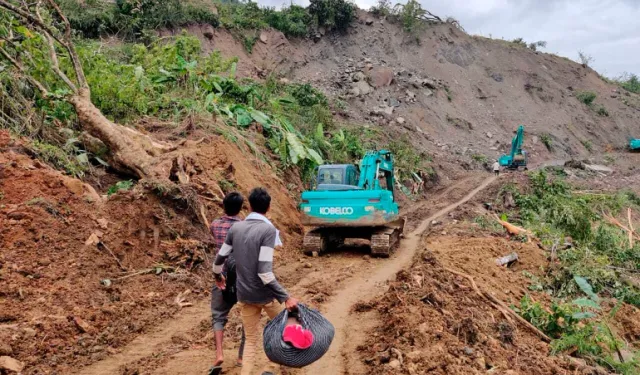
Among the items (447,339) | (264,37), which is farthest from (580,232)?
(264,37)

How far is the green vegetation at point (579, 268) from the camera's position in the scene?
5934 millimetres

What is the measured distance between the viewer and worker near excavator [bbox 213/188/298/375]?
12.6 ft

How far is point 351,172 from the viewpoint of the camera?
1129 centimetres

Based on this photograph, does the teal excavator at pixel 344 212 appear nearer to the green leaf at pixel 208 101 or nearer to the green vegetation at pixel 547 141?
the green leaf at pixel 208 101

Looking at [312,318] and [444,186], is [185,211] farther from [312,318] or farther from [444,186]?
[444,186]

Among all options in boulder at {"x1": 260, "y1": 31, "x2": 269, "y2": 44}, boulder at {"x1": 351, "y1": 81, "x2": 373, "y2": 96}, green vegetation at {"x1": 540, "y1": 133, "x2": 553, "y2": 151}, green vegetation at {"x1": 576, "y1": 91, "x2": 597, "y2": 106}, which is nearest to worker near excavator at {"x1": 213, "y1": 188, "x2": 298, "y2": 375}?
boulder at {"x1": 351, "y1": 81, "x2": 373, "y2": 96}

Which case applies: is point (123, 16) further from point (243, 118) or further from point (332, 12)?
point (332, 12)

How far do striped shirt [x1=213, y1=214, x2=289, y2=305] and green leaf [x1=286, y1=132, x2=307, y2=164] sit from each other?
10146 mm

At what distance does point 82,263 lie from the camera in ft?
21.8

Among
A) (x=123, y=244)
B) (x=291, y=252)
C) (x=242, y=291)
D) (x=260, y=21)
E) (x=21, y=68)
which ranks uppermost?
(x=260, y=21)

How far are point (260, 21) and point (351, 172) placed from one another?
2298cm

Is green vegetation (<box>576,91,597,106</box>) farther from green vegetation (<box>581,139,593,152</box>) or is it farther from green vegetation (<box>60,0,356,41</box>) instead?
green vegetation (<box>60,0,356,41</box>)

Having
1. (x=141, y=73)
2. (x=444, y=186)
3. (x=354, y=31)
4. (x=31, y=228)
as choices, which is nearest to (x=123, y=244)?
(x=31, y=228)

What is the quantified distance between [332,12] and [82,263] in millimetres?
30797
